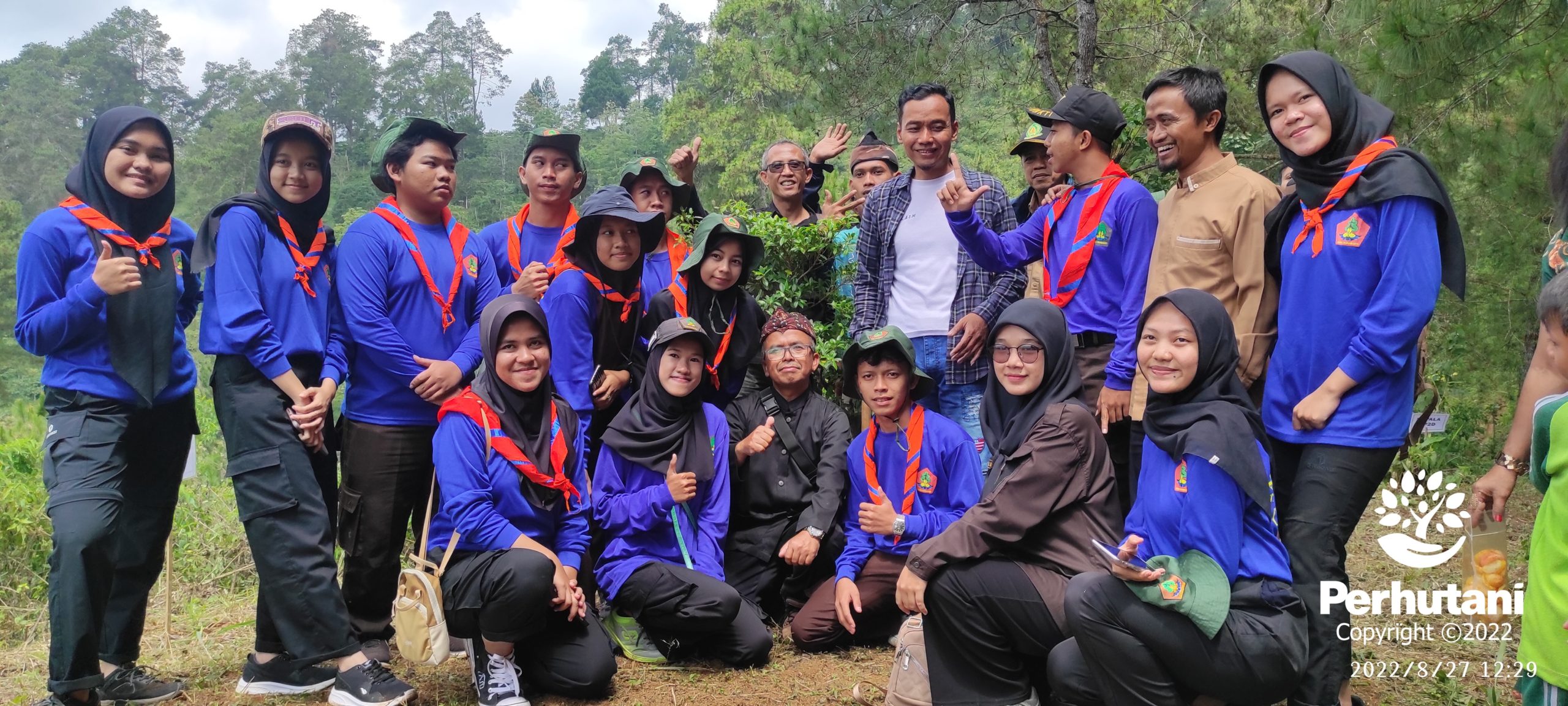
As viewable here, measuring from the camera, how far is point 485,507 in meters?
3.83

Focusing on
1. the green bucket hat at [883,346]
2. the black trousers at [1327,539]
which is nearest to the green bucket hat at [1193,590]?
the black trousers at [1327,539]

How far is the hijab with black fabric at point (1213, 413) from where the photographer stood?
9.25ft

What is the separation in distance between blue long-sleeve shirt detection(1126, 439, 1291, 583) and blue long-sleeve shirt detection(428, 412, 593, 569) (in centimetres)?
219

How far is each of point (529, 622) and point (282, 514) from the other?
972 millimetres

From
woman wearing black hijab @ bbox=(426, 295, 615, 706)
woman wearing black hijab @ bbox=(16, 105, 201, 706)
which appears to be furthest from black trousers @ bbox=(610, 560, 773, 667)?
woman wearing black hijab @ bbox=(16, 105, 201, 706)

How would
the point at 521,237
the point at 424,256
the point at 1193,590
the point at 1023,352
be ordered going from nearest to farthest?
1. the point at 1193,590
2. the point at 1023,352
3. the point at 424,256
4. the point at 521,237

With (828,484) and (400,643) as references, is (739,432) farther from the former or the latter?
(400,643)

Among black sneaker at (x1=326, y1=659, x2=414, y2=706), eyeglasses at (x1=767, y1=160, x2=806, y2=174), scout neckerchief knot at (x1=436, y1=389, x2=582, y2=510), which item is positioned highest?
eyeglasses at (x1=767, y1=160, x2=806, y2=174)

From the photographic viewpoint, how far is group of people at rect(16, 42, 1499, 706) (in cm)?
306

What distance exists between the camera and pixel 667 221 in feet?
18.4

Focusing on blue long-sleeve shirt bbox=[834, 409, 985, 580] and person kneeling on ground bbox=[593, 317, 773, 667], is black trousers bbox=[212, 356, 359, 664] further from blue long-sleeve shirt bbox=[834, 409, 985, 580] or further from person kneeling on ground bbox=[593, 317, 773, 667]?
blue long-sleeve shirt bbox=[834, 409, 985, 580]

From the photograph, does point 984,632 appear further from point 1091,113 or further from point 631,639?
point 1091,113

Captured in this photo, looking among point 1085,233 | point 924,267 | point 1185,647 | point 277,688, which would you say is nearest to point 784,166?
point 924,267

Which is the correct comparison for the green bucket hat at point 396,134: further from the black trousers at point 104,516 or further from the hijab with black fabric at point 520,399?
the black trousers at point 104,516
